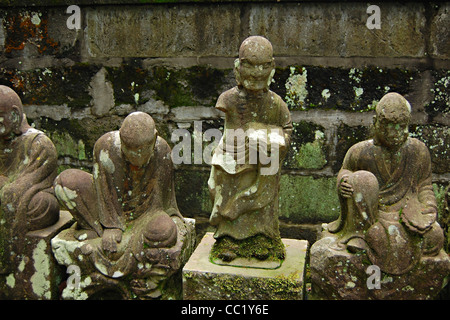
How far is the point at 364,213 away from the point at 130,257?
1493 millimetres

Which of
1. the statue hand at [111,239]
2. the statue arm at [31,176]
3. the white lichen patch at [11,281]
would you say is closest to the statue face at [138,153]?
the statue hand at [111,239]

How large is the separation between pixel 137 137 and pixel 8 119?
98 cm

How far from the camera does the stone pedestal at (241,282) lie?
3045 millimetres

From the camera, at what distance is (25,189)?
3.31 meters

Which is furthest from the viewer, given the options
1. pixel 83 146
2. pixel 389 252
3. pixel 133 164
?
pixel 83 146

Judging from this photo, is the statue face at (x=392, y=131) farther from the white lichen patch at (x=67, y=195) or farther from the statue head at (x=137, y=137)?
the white lichen patch at (x=67, y=195)

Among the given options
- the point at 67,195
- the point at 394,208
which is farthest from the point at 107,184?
the point at 394,208

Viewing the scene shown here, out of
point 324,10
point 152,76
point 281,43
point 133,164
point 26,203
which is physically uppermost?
point 324,10

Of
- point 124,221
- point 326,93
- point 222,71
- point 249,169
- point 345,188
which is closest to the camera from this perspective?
point 345,188

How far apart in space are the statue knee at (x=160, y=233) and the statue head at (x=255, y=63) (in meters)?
1.02

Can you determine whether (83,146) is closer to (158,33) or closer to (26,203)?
(158,33)

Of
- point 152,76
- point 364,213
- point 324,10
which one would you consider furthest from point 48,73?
point 364,213

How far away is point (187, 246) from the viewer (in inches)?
132

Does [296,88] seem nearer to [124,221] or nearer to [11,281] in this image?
[124,221]
